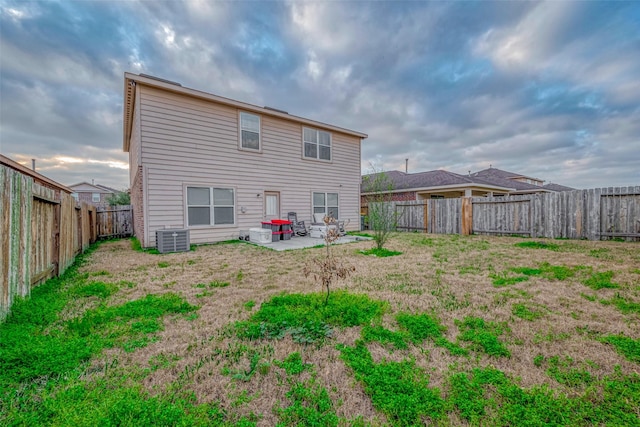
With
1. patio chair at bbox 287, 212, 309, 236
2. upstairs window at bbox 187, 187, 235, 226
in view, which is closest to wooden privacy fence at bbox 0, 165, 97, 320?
upstairs window at bbox 187, 187, 235, 226

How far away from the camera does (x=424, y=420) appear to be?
4.95 feet

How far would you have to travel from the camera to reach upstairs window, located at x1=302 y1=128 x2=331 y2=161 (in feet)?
38.5

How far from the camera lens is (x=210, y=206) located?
9227 millimetres

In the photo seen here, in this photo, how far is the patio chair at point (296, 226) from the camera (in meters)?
10.8

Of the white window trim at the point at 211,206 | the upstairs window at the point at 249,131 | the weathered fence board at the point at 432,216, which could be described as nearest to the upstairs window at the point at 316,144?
the upstairs window at the point at 249,131

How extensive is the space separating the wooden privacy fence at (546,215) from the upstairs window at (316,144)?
→ 4.78 meters

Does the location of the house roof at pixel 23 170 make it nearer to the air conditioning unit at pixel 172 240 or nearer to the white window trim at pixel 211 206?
the air conditioning unit at pixel 172 240

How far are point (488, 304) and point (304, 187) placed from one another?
909cm

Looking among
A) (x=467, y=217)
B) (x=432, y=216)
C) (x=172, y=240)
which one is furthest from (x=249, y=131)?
(x=467, y=217)

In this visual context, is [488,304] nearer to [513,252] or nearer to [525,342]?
[525,342]

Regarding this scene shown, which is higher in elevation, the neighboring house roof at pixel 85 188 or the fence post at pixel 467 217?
the neighboring house roof at pixel 85 188

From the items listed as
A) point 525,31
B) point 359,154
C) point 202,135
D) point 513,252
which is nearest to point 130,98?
point 202,135

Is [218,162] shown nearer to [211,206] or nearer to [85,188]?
[211,206]

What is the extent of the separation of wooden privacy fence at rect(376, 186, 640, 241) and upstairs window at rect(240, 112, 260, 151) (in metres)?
6.17
